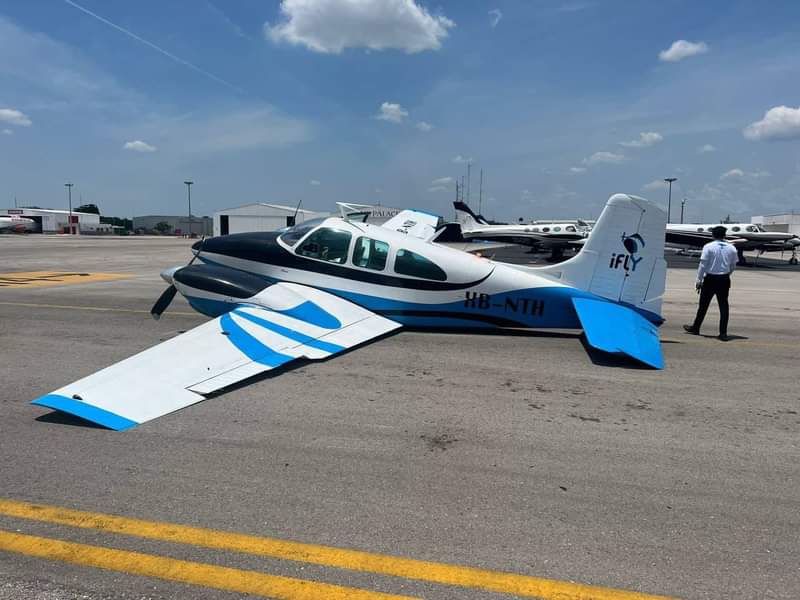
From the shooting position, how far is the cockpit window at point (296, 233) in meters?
9.06

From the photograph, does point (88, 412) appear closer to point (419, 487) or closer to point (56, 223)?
point (419, 487)

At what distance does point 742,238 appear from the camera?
3369 cm

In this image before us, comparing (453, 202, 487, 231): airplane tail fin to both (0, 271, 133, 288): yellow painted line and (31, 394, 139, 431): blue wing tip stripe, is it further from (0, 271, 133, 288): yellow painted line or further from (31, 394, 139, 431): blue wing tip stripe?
(31, 394, 139, 431): blue wing tip stripe

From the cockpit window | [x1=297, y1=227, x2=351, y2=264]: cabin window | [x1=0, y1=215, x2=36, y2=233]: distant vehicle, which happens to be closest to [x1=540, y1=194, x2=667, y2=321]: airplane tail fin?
[x1=297, y1=227, x2=351, y2=264]: cabin window

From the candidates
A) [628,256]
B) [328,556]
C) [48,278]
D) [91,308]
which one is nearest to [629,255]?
[628,256]

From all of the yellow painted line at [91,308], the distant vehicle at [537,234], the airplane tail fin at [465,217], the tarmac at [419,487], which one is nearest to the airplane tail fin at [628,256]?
the tarmac at [419,487]

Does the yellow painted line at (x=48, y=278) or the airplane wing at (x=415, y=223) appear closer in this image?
the airplane wing at (x=415, y=223)

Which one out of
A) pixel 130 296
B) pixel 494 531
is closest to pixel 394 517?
pixel 494 531

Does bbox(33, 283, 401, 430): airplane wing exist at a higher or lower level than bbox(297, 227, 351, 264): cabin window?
lower

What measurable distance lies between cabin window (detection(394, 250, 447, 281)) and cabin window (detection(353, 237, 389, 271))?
25 cm

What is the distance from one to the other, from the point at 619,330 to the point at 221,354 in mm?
5319

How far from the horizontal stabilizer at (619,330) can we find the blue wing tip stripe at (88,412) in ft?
17.8

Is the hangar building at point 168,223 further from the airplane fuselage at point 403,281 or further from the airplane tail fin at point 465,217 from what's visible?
the airplane fuselage at point 403,281

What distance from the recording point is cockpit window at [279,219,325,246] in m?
9.06
